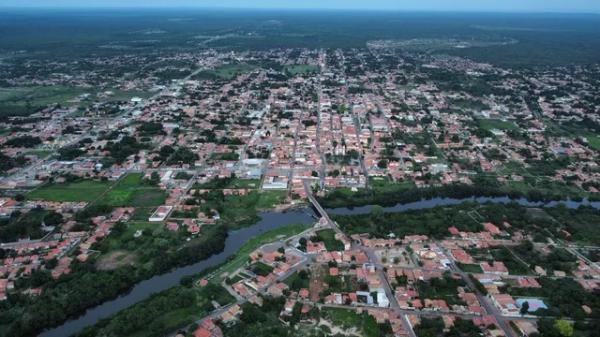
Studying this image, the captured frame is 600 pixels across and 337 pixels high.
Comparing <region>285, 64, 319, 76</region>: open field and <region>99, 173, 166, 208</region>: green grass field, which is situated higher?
<region>285, 64, 319, 76</region>: open field

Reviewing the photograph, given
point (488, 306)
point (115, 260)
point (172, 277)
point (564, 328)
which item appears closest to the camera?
point (564, 328)

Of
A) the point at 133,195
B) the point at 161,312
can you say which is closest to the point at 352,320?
the point at 161,312

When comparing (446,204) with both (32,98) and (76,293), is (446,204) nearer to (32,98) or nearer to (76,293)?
(76,293)

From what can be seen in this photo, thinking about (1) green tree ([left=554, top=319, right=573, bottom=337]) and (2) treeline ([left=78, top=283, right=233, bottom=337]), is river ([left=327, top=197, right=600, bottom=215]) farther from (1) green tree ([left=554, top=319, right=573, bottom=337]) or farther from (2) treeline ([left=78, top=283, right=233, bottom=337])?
(1) green tree ([left=554, top=319, right=573, bottom=337])

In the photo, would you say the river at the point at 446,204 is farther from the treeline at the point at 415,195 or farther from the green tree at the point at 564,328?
the green tree at the point at 564,328

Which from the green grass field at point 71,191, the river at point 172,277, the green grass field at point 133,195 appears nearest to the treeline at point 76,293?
the river at point 172,277

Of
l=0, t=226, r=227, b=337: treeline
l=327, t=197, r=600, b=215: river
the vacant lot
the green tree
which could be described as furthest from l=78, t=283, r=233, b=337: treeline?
the green tree
